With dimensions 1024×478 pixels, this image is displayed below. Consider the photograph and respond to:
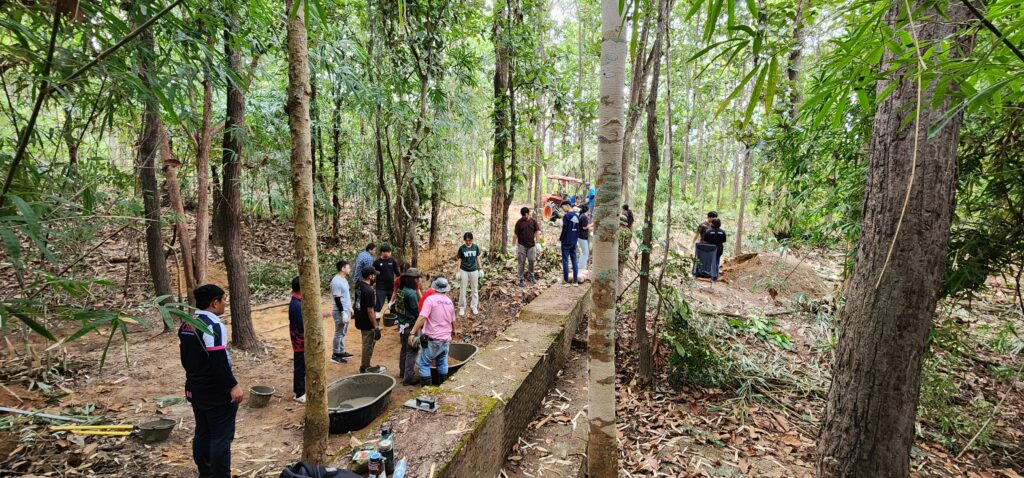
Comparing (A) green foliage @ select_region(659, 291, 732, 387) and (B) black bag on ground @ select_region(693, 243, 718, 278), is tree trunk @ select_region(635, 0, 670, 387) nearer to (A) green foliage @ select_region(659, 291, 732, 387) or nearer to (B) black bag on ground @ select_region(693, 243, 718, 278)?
(A) green foliage @ select_region(659, 291, 732, 387)

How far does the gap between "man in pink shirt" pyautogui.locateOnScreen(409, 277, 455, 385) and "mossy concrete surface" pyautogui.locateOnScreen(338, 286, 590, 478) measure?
2.17ft

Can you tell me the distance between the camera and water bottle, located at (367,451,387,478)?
9.00 feet

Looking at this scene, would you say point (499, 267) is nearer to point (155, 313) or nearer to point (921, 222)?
point (155, 313)

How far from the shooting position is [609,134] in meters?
3.00

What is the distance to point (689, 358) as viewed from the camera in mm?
5578

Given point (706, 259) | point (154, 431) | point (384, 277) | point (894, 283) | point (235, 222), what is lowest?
point (154, 431)

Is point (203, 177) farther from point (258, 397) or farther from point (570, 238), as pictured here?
point (570, 238)

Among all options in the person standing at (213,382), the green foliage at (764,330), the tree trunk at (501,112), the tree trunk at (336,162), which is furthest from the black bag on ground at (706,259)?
the tree trunk at (336,162)

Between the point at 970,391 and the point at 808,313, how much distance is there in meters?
2.16

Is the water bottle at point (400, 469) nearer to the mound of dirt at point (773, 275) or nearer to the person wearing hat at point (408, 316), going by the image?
the person wearing hat at point (408, 316)

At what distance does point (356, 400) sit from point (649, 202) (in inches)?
172

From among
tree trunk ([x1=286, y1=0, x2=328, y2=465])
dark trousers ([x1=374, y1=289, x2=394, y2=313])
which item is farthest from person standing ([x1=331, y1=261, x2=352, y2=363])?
tree trunk ([x1=286, y1=0, x2=328, y2=465])

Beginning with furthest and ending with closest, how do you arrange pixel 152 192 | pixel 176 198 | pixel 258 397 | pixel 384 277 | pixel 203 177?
pixel 384 277 → pixel 152 192 → pixel 176 198 → pixel 203 177 → pixel 258 397

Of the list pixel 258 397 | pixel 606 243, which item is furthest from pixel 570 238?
pixel 258 397
